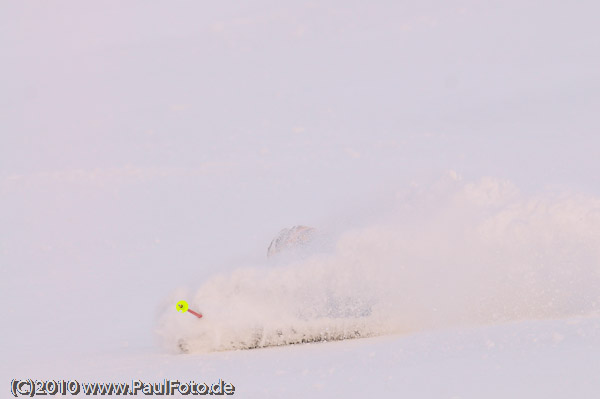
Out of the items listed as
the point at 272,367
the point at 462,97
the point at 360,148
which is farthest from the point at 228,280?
the point at 462,97

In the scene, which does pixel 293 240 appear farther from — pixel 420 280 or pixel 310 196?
pixel 310 196

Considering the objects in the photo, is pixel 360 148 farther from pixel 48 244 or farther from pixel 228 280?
pixel 228 280

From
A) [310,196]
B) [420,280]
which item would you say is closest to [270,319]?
[420,280]

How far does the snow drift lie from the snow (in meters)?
0.01

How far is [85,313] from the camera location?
8070 millimetres

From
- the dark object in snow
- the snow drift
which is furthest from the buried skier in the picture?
the dark object in snow

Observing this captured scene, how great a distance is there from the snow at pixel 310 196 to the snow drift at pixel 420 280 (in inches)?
0.5

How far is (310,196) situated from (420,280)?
227 inches

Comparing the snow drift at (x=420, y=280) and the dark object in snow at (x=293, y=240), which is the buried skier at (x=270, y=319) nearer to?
the snow drift at (x=420, y=280)

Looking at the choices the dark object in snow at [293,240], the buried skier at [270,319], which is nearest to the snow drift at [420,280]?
the buried skier at [270,319]

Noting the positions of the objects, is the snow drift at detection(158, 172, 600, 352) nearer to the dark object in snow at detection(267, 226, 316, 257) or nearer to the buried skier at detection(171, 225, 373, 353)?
the buried skier at detection(171, 225, 373, 353)

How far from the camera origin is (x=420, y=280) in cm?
507

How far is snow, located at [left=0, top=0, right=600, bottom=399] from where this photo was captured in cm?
432

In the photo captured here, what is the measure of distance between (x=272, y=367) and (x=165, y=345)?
99cm
